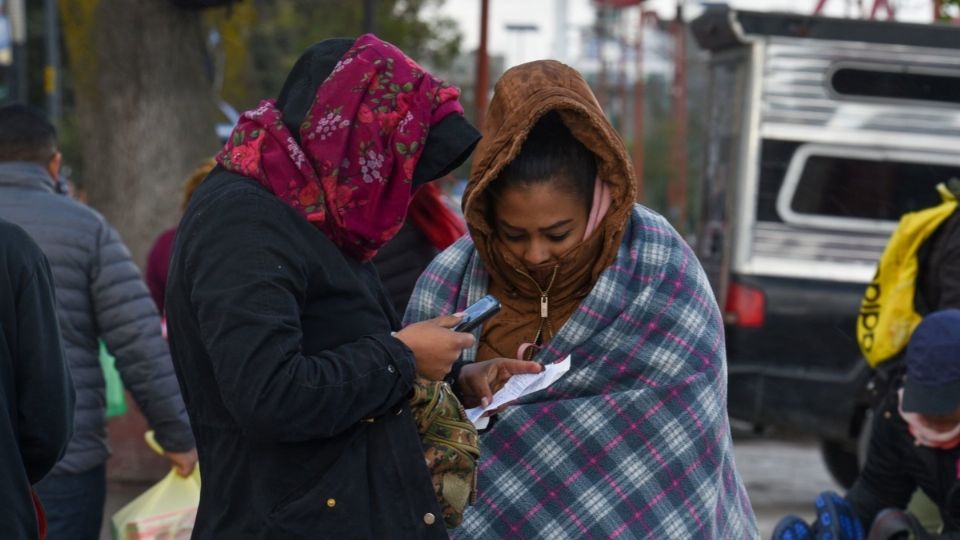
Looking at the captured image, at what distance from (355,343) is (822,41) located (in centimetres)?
651

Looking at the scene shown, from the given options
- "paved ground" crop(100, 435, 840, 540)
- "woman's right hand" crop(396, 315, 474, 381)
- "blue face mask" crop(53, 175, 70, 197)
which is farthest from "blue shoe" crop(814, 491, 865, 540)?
"paved ground" crop(100, 435, 840, 540)

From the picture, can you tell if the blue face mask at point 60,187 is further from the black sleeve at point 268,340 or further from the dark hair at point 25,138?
the black sleeve at point 268,340

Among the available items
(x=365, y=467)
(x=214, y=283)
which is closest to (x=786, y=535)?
(x=365, y=467)

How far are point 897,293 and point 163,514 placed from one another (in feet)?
8.03

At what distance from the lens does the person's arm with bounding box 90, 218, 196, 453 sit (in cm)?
415

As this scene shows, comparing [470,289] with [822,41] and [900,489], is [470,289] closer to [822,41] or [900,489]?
[900,489]

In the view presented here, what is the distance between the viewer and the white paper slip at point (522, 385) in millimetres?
2688

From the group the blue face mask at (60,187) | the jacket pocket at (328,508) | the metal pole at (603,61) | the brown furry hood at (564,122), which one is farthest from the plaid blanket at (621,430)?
the metal pole at (603,61)

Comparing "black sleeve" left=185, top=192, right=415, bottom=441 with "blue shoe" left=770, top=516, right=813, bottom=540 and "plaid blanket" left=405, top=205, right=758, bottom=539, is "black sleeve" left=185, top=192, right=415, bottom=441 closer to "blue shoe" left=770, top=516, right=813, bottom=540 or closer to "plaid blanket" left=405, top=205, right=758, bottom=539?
"plaid blanket" left=405, top=205, right=758, bottom=539

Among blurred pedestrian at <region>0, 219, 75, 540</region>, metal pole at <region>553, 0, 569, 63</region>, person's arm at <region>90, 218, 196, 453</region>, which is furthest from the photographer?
metal pole at <region>553, 0, 569, 63</region>

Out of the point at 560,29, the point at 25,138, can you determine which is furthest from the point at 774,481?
the point at 560,29

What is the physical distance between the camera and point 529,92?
300 cm

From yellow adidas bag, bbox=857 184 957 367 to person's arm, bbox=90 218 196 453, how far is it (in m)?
2.22

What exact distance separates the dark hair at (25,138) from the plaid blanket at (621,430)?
1.95 meters
